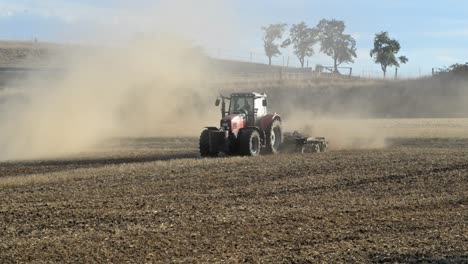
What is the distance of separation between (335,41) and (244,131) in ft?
297

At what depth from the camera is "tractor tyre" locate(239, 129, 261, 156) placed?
21.3 m

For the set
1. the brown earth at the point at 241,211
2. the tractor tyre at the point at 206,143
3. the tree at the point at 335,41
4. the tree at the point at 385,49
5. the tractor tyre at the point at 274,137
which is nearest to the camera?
the brown earth at the point at 241,211

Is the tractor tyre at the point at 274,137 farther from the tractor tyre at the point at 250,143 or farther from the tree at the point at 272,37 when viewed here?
the tree at the point at 272,37

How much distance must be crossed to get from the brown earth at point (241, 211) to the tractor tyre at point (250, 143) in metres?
2.20

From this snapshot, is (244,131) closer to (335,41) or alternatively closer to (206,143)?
(206,143)

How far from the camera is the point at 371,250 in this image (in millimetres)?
8242

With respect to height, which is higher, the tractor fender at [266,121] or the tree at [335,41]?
the tree at [335,41]

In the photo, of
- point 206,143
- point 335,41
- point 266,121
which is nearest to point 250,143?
point 206,143

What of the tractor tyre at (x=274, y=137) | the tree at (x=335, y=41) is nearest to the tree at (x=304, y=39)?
the tree at (x=335, y=41)

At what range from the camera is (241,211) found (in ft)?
36.7

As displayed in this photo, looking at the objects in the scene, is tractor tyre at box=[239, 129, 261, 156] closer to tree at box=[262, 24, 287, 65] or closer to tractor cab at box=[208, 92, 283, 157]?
tractor cab at box=[208, 92, 283, 157]

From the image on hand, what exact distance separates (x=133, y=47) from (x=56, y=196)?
21375 mm

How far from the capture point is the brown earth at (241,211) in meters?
8.29

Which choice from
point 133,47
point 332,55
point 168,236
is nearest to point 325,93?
point 133,47
